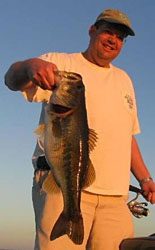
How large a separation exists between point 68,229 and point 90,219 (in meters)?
0.82

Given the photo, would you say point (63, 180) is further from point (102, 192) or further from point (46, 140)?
point (102, 192)

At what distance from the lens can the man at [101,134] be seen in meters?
5.99

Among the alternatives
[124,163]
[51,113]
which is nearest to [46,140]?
[51,113]

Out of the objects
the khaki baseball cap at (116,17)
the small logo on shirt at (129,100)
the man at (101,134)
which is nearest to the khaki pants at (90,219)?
the man at (101,134)

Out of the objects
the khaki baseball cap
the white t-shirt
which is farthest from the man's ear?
the white t-shirt

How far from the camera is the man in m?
5.99

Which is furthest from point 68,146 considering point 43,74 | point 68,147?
point 43,74

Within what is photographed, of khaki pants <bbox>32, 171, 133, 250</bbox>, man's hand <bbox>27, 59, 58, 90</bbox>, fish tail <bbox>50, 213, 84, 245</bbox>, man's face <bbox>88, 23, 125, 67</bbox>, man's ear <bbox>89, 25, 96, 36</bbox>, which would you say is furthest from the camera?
man's ear <bbox>89, 25, 96, 36</bbox>

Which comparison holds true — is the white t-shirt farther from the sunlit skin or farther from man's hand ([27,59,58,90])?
man's hand ([27,59,58,90])

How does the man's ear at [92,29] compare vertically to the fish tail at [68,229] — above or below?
above

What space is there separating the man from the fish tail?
431 millimetres

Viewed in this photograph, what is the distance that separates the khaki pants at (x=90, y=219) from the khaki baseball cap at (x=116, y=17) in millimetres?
2094

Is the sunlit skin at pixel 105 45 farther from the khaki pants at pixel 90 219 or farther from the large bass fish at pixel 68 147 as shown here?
the khaki pants at pixel 90 219

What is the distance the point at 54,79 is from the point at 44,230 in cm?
170
